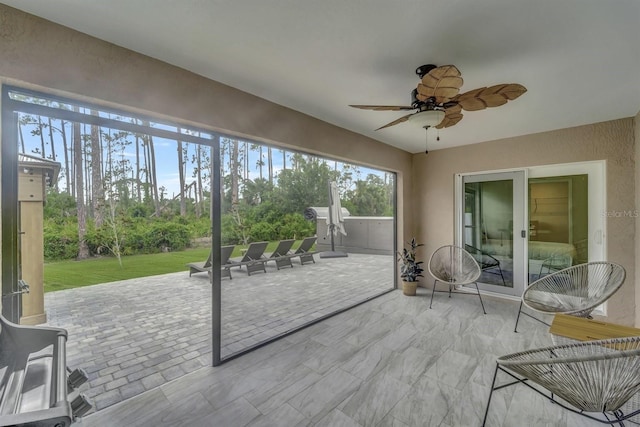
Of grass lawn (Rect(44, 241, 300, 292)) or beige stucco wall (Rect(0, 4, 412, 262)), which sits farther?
grass lawn (Rect(44, 241, 300, 292))

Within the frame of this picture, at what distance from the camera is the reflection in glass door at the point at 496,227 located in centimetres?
412

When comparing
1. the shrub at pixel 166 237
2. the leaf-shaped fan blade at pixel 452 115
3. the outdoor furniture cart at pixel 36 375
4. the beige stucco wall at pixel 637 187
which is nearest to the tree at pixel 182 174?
the shrub at pixel 166 237

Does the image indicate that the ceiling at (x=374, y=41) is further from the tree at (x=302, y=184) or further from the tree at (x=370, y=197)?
the tree at (x=370, y=197)

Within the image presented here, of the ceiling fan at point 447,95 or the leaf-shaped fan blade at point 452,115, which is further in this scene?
the leaf-shaped fan blade at point 452,115

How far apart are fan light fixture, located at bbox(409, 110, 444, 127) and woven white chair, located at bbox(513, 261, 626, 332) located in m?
2.31

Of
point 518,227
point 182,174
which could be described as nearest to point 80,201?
point 182,174

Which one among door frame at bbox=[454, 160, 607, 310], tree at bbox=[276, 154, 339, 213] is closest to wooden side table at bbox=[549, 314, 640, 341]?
door frame at bbox=[454, 160, 607, 310]

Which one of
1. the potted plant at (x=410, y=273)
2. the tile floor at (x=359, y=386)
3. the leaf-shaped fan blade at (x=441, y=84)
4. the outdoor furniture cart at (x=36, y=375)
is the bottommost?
the tile floor at (x=359, y=386)

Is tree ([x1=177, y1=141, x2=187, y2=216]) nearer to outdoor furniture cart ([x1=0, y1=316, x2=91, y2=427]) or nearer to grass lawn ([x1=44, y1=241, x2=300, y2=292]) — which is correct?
grass lawn ([x1=44, y1=241, x2=300, y2=292])

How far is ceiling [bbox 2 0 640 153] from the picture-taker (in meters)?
1.47

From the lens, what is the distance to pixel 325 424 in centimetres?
176

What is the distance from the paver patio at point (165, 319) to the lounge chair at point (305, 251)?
1399mm

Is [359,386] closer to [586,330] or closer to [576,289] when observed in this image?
[586,330]

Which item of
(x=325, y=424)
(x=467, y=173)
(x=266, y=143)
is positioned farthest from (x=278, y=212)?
(x=467, y=173)
